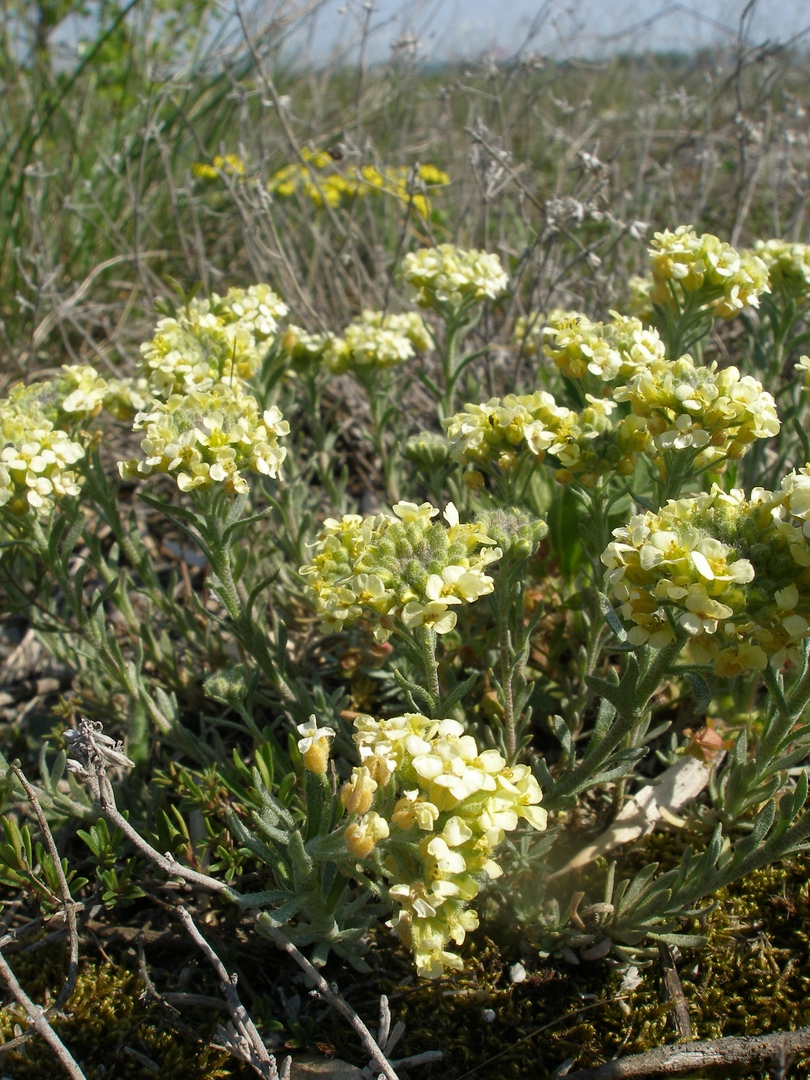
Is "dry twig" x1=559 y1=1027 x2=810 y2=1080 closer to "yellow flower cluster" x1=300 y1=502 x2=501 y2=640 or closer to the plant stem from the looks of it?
the plant stem

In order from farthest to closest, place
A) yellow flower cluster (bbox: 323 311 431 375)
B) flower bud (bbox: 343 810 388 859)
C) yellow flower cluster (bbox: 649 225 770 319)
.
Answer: yellow flower cluster (bbox: 323 311 431 375) < yellow flower cluster (bbox: 649 225 770 319) < flower bud (bbox: 343 810 388 859)

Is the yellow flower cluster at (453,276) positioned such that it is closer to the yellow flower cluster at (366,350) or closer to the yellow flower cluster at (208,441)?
the yellow flower cluster at (366,350)

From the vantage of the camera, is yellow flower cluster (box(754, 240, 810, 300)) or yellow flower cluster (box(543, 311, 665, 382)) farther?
yellow flower cluster (box(754, 240, 810, 300))

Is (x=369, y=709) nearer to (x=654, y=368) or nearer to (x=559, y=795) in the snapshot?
(x=559, y=795)

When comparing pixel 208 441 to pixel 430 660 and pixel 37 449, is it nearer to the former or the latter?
pixel 37 449

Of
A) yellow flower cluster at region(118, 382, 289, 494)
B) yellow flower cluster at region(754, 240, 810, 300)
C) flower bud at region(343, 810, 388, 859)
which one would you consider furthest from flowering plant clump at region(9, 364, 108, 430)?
yellow flower cluster at region(754, 240, 810, 300)

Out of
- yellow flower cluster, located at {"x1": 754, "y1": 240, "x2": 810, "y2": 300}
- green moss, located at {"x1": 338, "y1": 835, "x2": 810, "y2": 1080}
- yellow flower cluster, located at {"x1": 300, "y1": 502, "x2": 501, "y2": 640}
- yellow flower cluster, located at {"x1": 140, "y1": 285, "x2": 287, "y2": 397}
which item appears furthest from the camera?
yellow flower cluster, located at {"x1": 754, "y1": 240, "x2": 810, "y2": 300}

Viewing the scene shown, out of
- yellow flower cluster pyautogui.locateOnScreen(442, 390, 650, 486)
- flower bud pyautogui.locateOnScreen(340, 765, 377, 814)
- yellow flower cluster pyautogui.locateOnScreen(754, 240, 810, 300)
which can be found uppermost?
yellow flower cluster pyautogui.locateOnScreen(754, 240, 810, 300)

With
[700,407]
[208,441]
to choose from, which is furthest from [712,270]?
[208,441]
